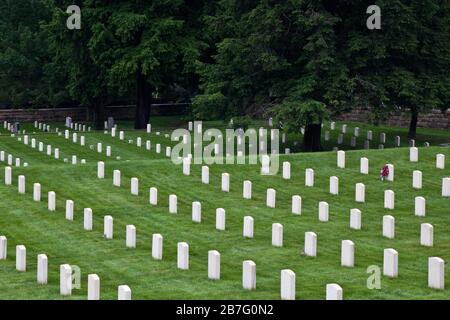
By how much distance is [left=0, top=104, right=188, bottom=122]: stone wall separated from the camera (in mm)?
73188

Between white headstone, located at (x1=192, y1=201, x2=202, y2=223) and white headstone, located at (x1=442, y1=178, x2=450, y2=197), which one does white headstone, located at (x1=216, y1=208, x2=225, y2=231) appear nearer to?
white headstone, located at (x1=192, y1=201, x2=202, y2=223)

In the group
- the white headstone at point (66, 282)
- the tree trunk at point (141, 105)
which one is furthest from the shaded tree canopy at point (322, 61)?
the white headstone at point (66, 282)

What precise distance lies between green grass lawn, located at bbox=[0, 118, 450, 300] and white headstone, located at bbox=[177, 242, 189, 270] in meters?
0.24

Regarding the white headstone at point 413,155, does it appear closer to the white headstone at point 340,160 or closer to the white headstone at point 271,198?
the white headstone at point 340,160

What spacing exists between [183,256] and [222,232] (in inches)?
179

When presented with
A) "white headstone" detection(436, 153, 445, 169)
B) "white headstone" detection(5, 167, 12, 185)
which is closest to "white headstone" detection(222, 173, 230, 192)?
"white headstone" detection(5, 167, 12, 185)

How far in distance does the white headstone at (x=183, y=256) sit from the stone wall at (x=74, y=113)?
4727 cm

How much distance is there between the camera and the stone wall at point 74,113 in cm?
7319

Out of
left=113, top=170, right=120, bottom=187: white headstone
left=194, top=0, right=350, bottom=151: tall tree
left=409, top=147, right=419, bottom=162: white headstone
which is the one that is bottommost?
left=113, top=170, right=120, bottom=187: white headstone

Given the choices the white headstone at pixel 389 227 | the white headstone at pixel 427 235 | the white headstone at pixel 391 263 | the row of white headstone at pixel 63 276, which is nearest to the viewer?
the row of white headstone at pixel 63 276

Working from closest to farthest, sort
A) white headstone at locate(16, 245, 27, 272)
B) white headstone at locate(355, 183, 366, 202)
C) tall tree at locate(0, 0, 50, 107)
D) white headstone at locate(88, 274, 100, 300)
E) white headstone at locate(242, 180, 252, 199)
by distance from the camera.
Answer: white headstone at locate(88, 274, 100, 300) < white headstone at locate(16, 245, 27, 272) < white headstone at locate(355, 183, 366, 202) < white headstone at locate(242, 180, 252, 199) < tall tree at locate(0, 0, 50, 107)

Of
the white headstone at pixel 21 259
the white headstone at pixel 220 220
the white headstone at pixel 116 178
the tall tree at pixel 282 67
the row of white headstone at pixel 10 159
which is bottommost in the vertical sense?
the row of white headstone at pixel 10 159

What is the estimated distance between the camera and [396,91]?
48.2m
